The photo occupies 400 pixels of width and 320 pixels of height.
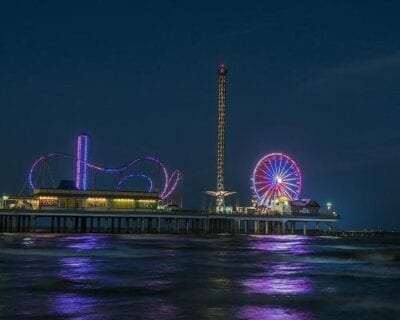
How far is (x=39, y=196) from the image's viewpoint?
141m

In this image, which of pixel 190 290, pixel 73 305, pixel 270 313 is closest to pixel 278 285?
pixel 190 290

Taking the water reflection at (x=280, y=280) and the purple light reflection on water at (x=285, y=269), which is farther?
the purple light reflection on water at (x=285, y=269)

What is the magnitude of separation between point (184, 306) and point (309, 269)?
20400 millimetres

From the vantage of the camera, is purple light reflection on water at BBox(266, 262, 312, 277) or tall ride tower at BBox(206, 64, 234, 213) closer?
purple light reflection on water at BBox(266, 262, 312, 277)

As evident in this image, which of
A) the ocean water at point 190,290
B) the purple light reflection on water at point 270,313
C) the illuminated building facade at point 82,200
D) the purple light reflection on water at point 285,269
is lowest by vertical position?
the purple light reflection on water at point 270,313

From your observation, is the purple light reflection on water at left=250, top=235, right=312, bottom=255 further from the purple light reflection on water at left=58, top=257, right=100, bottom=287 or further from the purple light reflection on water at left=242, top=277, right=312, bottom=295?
the purple light reflection on water at left=242, top=277, right=312, bottom=295

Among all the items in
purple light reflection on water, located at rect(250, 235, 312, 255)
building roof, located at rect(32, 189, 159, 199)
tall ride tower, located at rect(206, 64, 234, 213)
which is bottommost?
purple light reflection on water, located at rect(250, 235, 312, 255)

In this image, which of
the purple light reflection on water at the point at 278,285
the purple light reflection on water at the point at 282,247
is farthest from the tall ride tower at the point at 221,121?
the purple light reflection on water at the point at 278,285

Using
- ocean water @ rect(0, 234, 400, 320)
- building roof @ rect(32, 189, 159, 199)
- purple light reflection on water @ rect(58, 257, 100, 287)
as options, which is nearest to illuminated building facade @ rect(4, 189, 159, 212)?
building roof @ rect(32, 189, 159, 199)

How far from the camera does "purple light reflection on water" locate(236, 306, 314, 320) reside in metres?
23.5

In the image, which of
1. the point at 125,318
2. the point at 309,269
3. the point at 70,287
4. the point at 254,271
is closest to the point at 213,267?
the point at 254,271

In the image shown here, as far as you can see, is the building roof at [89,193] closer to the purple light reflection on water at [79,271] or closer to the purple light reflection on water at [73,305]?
the purple light reflection on water at [79,271]

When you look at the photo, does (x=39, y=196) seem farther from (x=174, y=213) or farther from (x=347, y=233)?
(x=347, y=233)

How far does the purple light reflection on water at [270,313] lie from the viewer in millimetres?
23531
